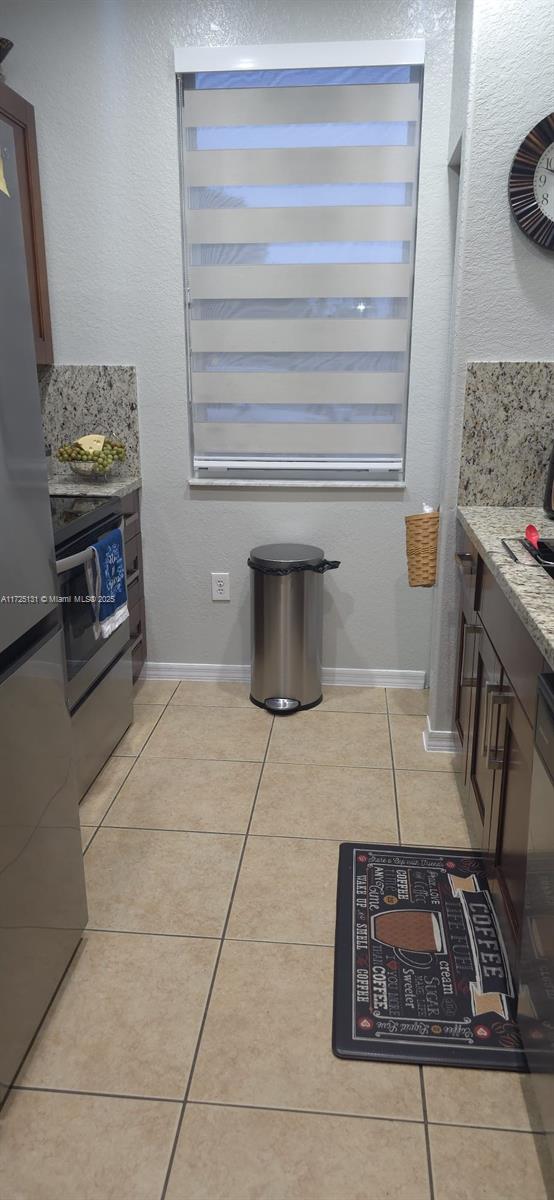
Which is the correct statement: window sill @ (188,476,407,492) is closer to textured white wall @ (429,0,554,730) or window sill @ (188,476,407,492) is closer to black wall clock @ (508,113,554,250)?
textured white wall @ (429,0,554,730)

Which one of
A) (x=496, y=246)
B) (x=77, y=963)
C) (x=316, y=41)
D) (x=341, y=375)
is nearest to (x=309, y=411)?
(x=341, y=375)

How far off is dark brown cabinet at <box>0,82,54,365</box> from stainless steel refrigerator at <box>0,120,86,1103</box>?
151cm

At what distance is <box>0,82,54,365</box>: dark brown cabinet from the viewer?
2754 mm

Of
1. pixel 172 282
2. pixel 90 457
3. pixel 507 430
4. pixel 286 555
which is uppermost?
pixel 172 282

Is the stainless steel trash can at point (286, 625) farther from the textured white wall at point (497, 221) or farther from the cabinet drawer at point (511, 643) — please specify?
the cabinet drawer at point (511, 643)

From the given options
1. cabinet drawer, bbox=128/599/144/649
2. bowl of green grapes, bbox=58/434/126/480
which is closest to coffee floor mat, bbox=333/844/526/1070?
cabinet drawer, bbox=128/599/144/649

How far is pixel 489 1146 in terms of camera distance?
4.61 feet

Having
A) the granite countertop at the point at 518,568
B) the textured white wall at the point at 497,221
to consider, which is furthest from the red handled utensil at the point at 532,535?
the textured white wall at the point at 497,221

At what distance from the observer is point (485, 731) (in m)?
2.01

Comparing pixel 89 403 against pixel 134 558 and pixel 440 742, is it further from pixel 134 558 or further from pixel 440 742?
pixel 440 742

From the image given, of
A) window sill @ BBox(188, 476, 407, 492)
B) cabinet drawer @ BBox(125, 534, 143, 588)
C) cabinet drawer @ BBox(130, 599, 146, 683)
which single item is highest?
window sill @ BBox(188, 476, 407, 492)

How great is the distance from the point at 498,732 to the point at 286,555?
1.40 meters

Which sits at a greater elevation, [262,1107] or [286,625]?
[286,625]

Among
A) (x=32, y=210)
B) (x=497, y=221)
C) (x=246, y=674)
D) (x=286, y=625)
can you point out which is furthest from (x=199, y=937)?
(x=32, y=210)
